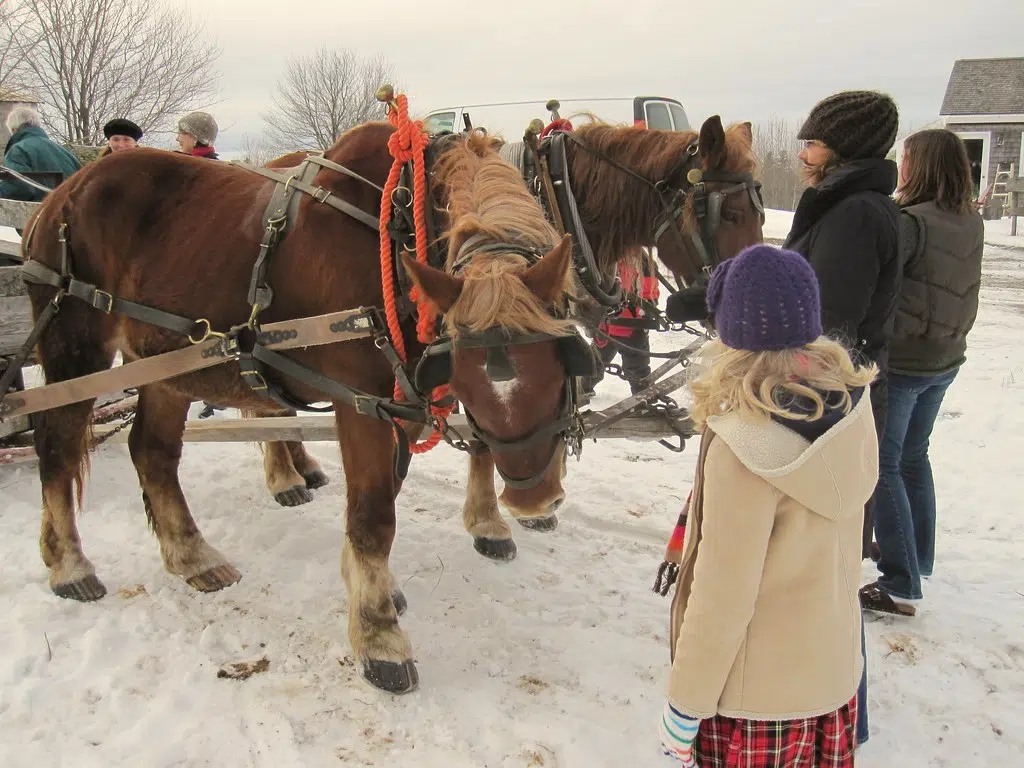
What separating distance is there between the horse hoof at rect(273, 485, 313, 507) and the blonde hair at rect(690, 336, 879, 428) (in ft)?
11.1

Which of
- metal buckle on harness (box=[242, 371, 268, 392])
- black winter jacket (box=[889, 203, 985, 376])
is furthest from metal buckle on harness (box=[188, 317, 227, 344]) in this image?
black winter jacket (box=[889, 203, 985, 376])

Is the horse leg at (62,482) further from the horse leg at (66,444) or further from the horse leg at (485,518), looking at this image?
the horse leg at (485,518)

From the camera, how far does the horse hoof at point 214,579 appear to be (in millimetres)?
3418

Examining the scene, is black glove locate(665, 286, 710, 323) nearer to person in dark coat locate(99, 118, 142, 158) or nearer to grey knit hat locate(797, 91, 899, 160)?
grey knit hat locate(797, 91, 899, 160)

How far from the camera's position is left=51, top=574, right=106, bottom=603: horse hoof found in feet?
10.8

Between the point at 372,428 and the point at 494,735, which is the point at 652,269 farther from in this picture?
the point at 494,735

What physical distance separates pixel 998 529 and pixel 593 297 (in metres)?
2.74

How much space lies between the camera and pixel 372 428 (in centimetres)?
275

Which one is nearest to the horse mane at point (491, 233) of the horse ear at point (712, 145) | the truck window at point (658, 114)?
the horse ear at point (712, 145)

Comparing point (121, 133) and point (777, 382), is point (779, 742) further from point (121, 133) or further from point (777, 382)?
point (121, 133)

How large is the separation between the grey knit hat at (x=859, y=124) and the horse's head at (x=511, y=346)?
1.15 m

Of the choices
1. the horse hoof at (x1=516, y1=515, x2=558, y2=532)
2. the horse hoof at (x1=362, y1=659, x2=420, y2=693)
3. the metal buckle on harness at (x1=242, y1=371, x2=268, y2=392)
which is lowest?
the horse hoof at (x1=516, y1=515, x2=558, y2=532)

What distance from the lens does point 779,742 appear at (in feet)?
5.27

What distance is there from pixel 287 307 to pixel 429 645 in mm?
1539
